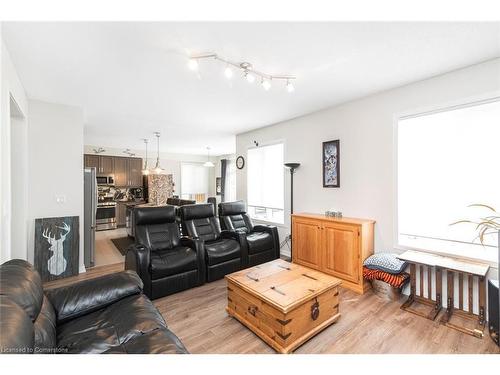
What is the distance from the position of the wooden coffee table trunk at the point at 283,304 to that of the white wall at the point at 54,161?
9.46 feet

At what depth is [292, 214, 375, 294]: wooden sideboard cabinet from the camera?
9.55 ft

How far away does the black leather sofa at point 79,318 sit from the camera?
1042mm

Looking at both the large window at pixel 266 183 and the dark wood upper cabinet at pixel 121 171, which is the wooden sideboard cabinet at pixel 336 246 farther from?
the dark wood upper cabinet at pixel 121 171

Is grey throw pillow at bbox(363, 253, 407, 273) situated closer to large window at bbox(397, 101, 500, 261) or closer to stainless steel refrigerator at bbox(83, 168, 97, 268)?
large window at bbox(397, 101, 500, 261)

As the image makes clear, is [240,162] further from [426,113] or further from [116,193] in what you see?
[116,193]

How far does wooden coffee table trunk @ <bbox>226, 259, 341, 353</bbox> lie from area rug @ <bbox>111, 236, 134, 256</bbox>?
3.55 metres

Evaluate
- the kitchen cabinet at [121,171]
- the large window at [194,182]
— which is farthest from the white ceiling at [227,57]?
the large window at [194,182]

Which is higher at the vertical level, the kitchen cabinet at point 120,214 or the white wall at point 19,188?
the white wall at point 19,188

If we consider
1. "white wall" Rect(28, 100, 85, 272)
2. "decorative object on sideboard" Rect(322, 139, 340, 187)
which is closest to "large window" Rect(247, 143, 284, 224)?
"decorative object on sideboard" Rect(322, 139, 340, 187)

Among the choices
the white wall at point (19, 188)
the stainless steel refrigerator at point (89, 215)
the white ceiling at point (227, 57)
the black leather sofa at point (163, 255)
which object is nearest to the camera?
the white ceiling at point (227, 57)

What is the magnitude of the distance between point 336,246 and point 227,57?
2630 millimetres

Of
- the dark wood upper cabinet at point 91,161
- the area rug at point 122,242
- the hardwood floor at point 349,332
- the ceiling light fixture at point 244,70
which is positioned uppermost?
the ceiling light fixture at point 244,70

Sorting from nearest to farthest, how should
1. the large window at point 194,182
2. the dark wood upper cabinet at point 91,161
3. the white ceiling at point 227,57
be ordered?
the white ceiling at point 227,57 → the dark wood upper cabinet at point 91,161 → the large window at point 194,182

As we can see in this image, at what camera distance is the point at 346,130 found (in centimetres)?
344
